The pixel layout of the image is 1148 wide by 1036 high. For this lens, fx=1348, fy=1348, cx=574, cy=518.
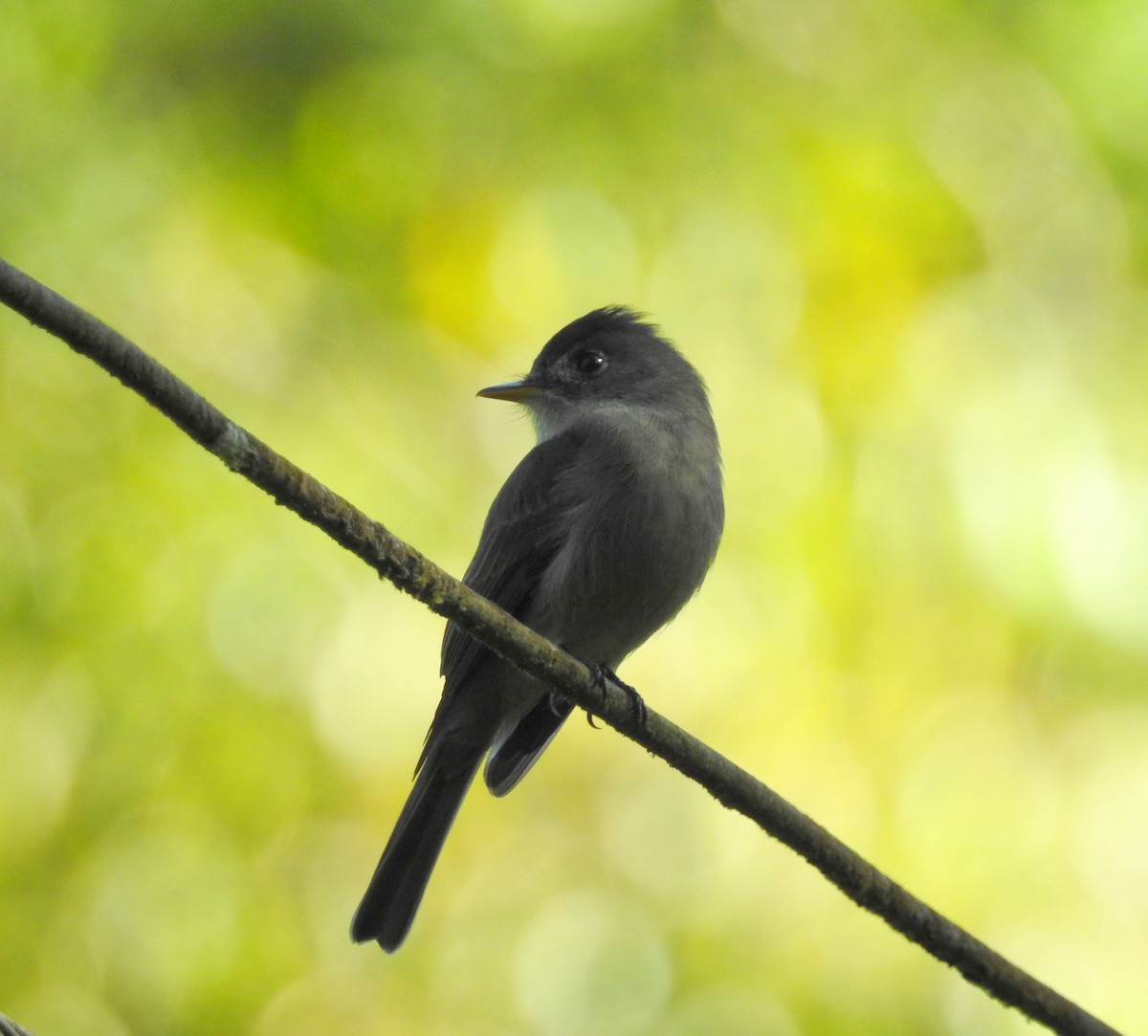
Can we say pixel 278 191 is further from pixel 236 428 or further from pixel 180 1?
pixel 236 428

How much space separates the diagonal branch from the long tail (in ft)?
4.65

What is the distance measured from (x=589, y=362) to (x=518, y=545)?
1107 mm

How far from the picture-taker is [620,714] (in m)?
2.89

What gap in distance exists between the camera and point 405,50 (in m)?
6.33

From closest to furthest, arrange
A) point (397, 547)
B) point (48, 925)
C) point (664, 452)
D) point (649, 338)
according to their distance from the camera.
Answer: point (397, 547), point (664, 452), point (48, 925), point (649, 338)

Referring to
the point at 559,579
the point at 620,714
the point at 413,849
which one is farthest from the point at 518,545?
the point at 620,714

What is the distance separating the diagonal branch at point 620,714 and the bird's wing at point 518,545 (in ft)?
3.71

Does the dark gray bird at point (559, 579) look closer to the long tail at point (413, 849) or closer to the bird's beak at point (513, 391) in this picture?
the long tail at point (413, 849)

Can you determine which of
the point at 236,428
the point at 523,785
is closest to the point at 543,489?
the point at 523,785

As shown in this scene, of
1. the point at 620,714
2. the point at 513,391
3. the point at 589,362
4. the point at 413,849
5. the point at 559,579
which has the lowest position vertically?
the point at 413,849

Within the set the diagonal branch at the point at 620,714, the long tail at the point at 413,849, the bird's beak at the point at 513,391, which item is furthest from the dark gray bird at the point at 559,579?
the diagonal branch at the point at 620,714

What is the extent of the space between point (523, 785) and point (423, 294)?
2.21 metres

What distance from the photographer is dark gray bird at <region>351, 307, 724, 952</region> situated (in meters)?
4.05

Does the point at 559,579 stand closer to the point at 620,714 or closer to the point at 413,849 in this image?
the point at 413,849
